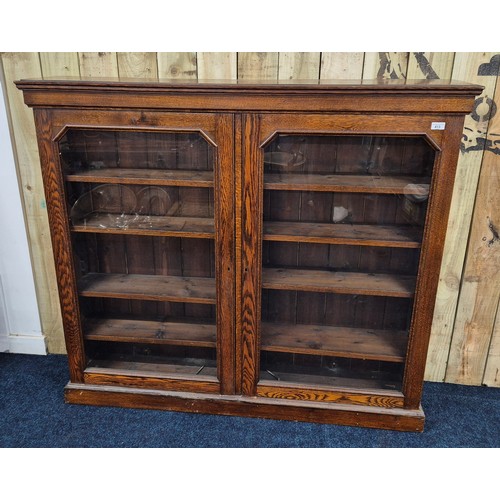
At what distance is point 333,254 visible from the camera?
1.87 meters

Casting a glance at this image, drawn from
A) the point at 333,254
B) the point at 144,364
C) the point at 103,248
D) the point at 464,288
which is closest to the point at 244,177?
the point at 333,254

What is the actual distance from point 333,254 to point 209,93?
0.78 metres

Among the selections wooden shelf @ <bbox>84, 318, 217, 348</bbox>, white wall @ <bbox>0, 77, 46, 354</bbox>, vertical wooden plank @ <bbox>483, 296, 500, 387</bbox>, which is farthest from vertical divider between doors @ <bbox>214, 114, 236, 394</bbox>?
vertical wooden plank @ <bbox>483, 296, 500, 387</bbox>

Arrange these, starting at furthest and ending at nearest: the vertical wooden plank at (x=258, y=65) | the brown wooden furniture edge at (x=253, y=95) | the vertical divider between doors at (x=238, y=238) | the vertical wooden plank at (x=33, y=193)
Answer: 1. the vertical wooden plank at (x=33, y=193)
2. the vertical wooden plank at (x=258, y=65)
3. the vertical divider between doors at (x=238, y=238)
4. the brown wooden furniture edge at (x=253, y=95)

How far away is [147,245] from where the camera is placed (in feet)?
6.49

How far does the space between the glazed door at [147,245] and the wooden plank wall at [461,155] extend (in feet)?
1.25

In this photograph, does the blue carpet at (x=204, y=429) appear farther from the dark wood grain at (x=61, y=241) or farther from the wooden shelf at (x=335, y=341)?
the wooden shelf at (x=335, y=341)

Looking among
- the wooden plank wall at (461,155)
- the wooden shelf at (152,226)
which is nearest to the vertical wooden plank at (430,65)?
the wooden plank wall at (461,155)

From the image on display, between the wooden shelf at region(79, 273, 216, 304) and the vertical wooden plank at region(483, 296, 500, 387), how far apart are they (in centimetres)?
125

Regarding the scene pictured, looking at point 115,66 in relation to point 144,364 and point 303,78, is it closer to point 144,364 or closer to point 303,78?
point 303,78

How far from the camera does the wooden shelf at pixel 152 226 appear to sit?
5.93 ft

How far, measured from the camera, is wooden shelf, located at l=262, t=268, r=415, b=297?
5.84ft
